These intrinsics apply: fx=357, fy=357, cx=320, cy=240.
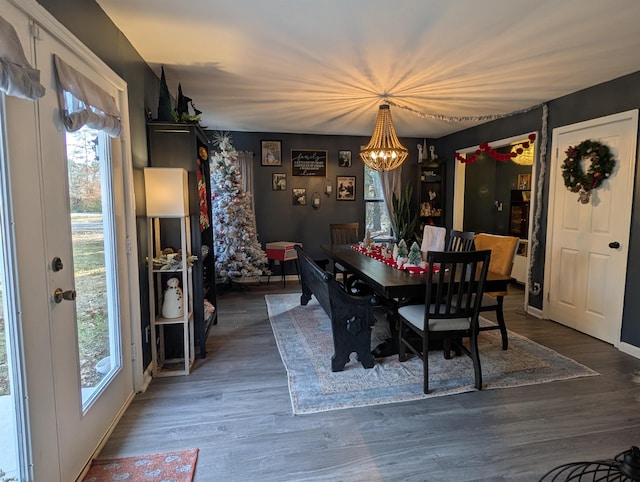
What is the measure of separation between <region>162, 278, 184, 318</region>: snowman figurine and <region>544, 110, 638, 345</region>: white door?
12.7 ft

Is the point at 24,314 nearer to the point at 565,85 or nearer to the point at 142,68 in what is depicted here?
the point at 142,68

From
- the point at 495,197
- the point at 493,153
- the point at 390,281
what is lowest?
the point at 390,281

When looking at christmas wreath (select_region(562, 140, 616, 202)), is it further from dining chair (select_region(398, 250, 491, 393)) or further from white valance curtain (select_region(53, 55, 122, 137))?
white valance curtain (select_region(53, 55, 122, 137))

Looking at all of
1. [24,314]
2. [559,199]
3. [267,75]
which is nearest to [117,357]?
[24,314]

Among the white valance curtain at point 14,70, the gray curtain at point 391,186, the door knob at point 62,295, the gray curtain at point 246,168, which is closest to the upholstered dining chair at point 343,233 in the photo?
the gray curtain at point 391,186

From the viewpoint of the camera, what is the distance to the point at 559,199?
388 cm

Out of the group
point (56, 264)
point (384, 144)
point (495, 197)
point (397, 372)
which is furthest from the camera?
point (495, 197)

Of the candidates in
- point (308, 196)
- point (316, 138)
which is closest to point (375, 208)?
point (308, 196)

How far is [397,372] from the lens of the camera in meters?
2.77

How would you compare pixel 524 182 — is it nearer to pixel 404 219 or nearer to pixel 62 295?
pixel 404 219

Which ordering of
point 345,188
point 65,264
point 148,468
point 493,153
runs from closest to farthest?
1. point 65,264
2. point 148,468
3. point 493,153
4. point 345,188

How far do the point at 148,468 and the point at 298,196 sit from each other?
4579 mm

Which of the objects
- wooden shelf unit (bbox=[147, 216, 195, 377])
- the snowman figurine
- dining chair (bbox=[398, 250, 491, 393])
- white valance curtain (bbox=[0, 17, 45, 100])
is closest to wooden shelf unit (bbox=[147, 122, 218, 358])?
wooden shelf unit (bbox=[147, 216, 195, 377])

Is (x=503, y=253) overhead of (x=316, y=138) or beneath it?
beneath
